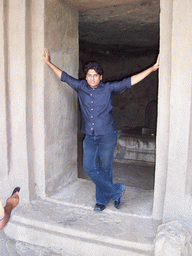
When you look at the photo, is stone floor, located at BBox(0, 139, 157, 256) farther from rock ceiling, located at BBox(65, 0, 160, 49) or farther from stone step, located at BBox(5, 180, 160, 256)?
rock ceiling, located at BBox(65, 0, 160, 49)

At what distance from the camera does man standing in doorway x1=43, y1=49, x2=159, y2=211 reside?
2686mm

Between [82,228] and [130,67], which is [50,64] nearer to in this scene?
[82,228]

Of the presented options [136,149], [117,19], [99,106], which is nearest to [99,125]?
[99,106]

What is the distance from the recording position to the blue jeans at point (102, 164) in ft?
9.04

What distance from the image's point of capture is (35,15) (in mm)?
2834

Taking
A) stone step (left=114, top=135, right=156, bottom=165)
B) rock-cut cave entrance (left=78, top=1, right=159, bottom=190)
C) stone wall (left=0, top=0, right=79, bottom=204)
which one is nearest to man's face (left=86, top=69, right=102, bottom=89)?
stone wall (left=0, top=0, right=79, bottom=204)

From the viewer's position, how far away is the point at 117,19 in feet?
13.1

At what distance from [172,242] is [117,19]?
3.26 metres

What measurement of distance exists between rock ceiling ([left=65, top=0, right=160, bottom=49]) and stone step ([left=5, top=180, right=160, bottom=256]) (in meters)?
2.35

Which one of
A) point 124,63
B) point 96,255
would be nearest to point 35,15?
point 96,255

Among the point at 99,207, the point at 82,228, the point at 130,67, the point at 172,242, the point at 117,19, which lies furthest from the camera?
the point at 130,67

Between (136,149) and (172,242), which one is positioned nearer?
(172,242)

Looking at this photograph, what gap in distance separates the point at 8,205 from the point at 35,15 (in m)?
2.01

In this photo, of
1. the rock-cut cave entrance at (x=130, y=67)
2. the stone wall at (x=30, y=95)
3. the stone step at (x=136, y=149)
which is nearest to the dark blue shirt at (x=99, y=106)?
the stone wall at (x=30, y=95)
